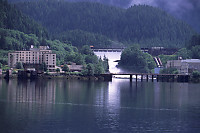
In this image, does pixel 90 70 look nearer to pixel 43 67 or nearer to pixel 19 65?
pixel 43 67

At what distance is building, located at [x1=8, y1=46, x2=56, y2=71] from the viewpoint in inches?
5069

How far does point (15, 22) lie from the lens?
182m

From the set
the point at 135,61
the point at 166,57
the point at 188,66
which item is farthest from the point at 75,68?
the point at 166,57

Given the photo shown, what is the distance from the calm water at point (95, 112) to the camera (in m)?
44.3

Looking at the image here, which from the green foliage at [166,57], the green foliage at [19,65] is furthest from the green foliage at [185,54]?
the green foliage at [19,65]

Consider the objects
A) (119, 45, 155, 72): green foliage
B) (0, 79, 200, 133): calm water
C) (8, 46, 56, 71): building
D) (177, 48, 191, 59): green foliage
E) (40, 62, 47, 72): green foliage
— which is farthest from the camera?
(177, 48, 191, 59): green foliage

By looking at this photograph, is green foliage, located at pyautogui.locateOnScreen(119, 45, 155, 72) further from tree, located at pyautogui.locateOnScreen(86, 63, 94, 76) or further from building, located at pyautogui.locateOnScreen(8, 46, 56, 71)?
tree, located at pyautogui.locateOnScreen(86, 63, 94, 76)

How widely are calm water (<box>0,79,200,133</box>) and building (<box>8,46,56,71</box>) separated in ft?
190

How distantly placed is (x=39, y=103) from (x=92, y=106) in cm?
680

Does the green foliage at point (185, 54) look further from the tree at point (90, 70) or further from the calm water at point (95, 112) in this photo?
the calm water at point (95, 112)

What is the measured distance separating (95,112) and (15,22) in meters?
135

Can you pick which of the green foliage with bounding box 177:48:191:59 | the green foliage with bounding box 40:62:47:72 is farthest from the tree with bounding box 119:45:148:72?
the green foliage with bounding box 40:62:47:72

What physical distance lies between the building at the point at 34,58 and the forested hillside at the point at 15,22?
40.9m

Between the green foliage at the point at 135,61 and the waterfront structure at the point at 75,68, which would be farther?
the green foliage at the point at 135,61
